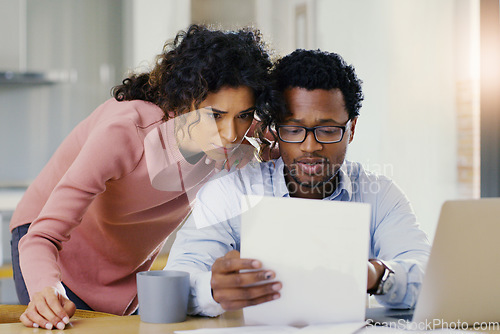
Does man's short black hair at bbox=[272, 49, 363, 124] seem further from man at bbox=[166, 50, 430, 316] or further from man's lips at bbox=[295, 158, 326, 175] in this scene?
man's lips at bbox=[295, 158, 326, 175]

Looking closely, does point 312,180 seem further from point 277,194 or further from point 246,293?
point 246,293

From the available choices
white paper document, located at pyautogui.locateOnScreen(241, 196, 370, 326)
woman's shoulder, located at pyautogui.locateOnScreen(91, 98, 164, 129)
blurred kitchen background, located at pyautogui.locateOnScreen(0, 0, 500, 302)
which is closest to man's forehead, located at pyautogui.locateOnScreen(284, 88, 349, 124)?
woman's shoulder, located at pyautogui.locateOnScreen(91, 98, 164, 129)

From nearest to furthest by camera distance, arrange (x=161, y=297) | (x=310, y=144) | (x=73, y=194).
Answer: (x=161, y=297), (x=73, y=194), (x=310, y=144)

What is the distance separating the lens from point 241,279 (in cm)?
85

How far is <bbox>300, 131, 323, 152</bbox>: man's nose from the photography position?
1194mm

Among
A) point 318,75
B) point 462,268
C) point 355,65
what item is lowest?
point 462,268

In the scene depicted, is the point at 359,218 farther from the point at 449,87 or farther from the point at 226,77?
the point at 449,87

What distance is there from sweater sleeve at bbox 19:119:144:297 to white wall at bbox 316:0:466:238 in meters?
1.60

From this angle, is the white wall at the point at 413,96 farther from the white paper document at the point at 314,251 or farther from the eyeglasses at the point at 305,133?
the white paper document at the point at 314,251

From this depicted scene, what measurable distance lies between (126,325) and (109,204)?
0.52 m

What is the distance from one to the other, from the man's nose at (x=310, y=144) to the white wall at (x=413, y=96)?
1447mm

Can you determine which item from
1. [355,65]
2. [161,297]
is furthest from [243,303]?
[355,65]

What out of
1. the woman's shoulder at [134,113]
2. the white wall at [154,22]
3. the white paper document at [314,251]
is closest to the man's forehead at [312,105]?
the woman's shoulder at [134,113]

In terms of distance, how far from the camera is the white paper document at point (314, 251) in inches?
31.2
